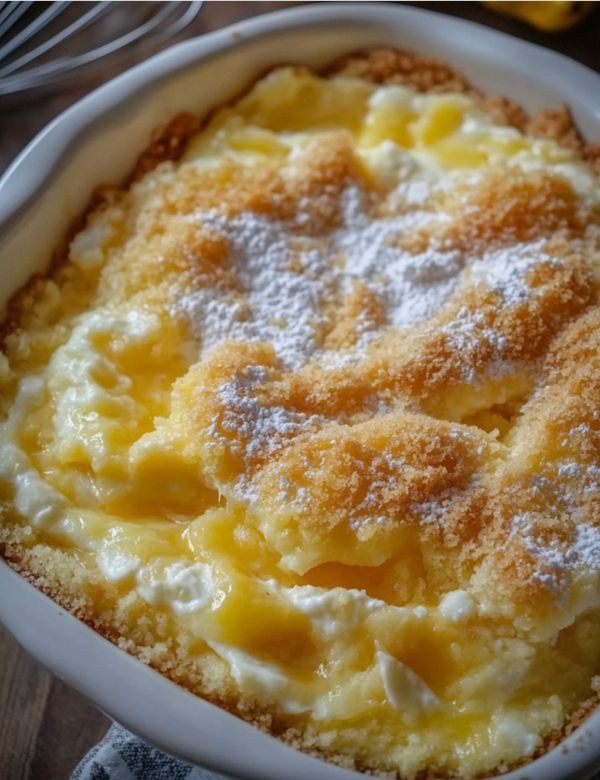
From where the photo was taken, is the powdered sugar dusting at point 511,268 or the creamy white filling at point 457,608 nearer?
the creamy white filling at point 457,608

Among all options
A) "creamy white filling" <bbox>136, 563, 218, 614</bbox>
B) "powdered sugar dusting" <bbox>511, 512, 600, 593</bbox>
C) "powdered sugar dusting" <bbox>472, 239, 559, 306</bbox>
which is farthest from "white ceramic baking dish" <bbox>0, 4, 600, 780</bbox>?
"powdered sugar dusting" <bbox>472, 239, 559, 306</bbox>

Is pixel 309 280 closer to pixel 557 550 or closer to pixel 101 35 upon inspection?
pixel 557 550

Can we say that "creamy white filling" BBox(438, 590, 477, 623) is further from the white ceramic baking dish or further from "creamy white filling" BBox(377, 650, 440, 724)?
the white ceramic baking dish

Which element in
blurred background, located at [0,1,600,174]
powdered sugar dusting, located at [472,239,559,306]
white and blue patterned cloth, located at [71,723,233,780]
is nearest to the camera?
white and blue patterned cloth, located at [71,723,233,780]

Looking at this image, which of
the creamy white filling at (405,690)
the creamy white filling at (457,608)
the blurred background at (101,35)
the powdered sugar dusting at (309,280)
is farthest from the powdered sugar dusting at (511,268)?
the blurred background at (101,35)

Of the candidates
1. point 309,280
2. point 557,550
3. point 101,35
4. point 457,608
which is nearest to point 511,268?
point 309,280

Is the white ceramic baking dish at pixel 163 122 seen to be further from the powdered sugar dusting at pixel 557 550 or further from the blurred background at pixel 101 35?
the blurred background at pixel 101 35

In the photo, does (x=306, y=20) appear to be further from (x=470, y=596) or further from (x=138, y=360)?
(x=470, y=596)
